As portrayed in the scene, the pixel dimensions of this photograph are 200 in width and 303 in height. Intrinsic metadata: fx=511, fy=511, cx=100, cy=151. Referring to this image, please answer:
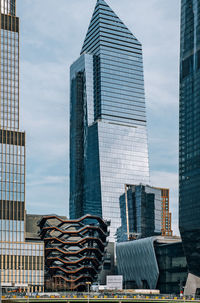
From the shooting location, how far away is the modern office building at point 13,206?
567 feet

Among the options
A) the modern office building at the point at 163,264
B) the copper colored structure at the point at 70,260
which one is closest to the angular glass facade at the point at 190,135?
the modern office building at the point at 163,264

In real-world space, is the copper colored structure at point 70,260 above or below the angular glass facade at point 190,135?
below


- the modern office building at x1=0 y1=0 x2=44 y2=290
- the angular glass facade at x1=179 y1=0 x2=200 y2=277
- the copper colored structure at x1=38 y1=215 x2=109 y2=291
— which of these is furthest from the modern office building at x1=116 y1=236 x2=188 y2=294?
the modern office building at x1=0 y1=0 x2=44 y2=290

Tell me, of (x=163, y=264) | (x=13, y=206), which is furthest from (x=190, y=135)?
(x=13, y=206)

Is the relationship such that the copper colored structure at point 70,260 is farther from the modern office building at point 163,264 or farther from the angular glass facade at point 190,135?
the angular glass facade at point 190,135

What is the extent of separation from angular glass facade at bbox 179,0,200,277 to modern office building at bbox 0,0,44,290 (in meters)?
52.0

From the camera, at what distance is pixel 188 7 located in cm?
17875

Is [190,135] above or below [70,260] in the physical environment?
above

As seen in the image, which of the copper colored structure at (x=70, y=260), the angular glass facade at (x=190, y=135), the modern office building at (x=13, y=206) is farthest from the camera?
the copper colored structure at (x=70, y=260)

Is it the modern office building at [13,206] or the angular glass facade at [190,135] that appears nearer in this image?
the angular glass facade at [190,135]

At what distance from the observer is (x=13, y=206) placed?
176250 millimetres

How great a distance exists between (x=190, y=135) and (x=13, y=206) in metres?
65.1

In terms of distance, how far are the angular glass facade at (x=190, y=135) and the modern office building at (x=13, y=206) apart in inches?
2048

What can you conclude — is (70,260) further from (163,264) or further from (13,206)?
(163,264)
